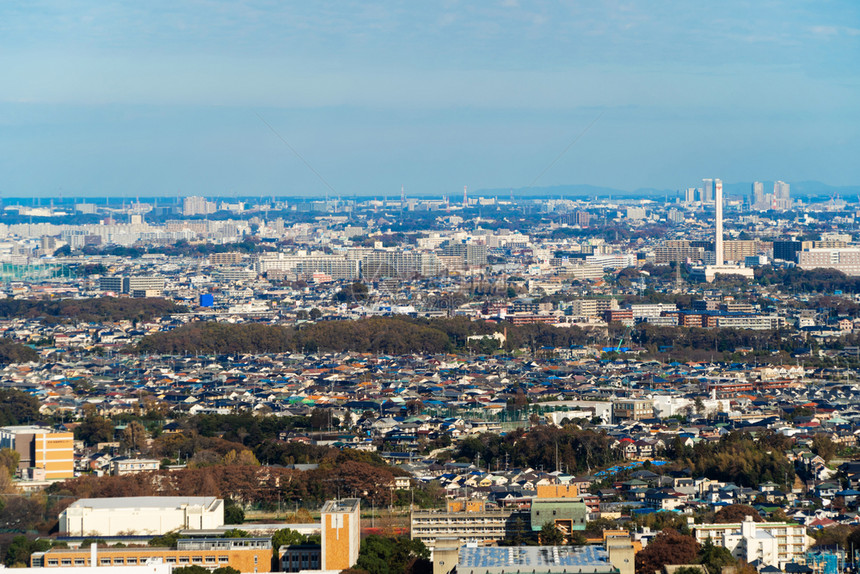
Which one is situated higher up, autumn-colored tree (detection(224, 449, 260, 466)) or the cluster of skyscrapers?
the cluster of skyscrapers

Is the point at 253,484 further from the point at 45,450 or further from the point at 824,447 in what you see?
the point at 824,447

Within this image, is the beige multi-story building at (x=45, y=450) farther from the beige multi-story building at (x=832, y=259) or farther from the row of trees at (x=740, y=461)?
the beige multi-story building at (x=832, y=259)

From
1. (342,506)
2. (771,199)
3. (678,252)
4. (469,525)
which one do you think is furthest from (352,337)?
(771,199)

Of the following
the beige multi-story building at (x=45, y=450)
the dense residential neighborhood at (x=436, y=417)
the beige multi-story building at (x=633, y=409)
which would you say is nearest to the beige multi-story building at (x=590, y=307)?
the dense residential neighborhood at (x=436, y=417)

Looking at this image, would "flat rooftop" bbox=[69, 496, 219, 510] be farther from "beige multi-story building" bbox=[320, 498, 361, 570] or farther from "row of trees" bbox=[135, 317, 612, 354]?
"row of trees" bbox=[135, 317, 612, 354]

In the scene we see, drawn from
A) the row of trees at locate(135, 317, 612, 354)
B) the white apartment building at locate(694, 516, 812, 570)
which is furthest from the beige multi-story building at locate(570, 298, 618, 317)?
the white apartment building at locate(694, 516, 812, 570)

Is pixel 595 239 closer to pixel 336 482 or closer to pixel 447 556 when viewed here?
pixel 336 482

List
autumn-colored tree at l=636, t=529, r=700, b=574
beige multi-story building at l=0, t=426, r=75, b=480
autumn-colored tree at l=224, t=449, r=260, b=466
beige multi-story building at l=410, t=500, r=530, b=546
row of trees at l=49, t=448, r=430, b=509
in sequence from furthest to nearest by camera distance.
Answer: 1. beige multi-story building at l=0, t=426, r=75, b=480
2. autumn-colored tree at l=224, t=449, r=260, b=466
3. row of trees at l=49, t=448, r=430, b=509
4. beige multi-story building at l=410, t=500, r=530, b=546
5. autumn-colored tree at l=636, t=529, r=700, b=574
